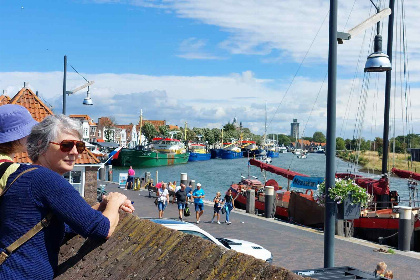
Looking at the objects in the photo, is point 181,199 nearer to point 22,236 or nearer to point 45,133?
point 45,133

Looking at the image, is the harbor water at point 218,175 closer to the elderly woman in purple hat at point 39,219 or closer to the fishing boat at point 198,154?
the fishing boat at point 198,154

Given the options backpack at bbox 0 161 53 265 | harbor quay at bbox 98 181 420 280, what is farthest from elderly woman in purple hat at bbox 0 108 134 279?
harbor quay at bbox 98 181 420 280

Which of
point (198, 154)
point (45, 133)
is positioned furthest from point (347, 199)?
point (198, 154)

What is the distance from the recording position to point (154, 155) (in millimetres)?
87188

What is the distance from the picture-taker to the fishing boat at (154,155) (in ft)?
280

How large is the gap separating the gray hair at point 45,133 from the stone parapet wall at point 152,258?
0.64m

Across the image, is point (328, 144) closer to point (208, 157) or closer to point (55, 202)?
point (55, 202)

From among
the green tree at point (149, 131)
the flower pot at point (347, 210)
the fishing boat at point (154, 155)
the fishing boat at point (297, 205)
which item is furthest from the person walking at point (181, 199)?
the green tree at point (149, 131)

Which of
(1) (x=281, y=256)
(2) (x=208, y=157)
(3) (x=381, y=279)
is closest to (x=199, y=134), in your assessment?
(2) (x=208, y=157)

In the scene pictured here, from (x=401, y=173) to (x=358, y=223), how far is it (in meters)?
7.27

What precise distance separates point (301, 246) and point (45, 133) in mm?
15460

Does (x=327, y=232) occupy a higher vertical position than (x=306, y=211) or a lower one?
higher

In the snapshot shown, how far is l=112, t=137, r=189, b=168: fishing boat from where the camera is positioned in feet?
280

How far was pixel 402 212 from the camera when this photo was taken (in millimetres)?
17344
